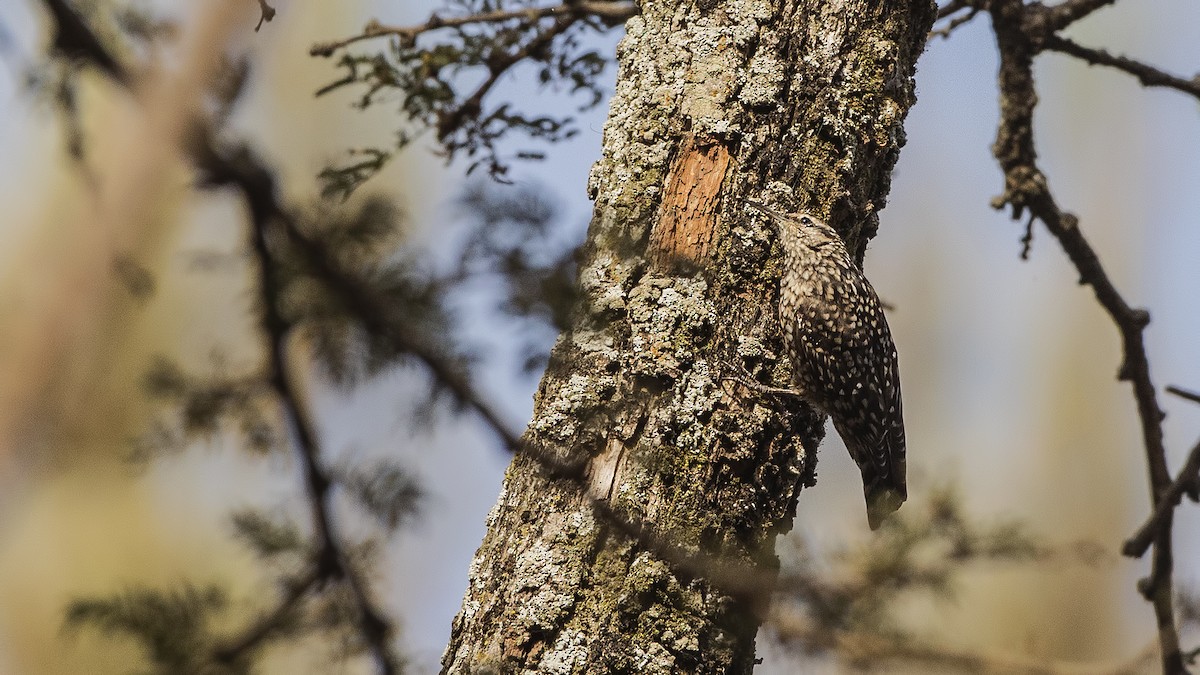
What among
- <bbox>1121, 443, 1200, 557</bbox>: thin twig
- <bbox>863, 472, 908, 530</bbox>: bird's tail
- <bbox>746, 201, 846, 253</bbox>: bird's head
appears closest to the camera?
<bbox>746, 201, 846, 253</bbox>: bird's head

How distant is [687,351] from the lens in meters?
3.05

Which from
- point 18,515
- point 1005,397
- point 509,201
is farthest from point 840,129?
point 1005,397

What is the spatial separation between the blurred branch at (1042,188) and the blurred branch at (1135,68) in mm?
74

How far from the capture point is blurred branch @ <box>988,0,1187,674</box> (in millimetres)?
4281

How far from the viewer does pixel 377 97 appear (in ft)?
13.9

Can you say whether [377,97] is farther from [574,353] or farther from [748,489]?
[748,489]

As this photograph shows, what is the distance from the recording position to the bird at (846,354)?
3.58m

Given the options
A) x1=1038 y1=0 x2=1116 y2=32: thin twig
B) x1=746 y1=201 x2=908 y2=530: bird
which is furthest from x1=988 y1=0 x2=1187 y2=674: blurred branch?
x1=746 y1=201 x2=908 y2=530: bird

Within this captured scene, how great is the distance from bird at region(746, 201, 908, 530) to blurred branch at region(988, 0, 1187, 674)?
0.79 meters

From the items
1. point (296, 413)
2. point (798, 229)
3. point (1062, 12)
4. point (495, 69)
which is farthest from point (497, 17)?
point (296, 413)

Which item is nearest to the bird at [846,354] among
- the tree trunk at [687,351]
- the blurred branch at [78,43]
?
the tree trunk at [687,351]

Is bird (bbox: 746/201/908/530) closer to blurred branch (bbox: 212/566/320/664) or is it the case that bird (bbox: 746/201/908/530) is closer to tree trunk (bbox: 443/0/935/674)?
tree trunk (bbox: 443/0/935/674)

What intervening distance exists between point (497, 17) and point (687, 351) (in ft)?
6.16

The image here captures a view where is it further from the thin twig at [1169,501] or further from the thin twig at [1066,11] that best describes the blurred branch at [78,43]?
the thin twig at [1066,11]
